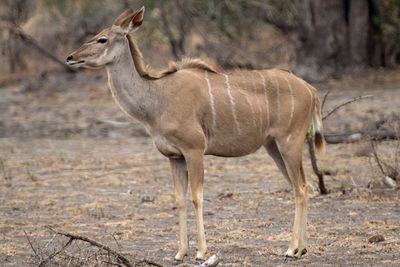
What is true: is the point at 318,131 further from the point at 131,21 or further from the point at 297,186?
the point at 131,21

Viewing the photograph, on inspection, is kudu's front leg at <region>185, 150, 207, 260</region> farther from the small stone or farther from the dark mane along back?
the small stone

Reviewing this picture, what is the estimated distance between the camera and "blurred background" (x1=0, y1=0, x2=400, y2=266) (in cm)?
779

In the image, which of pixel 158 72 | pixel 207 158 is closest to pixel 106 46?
pixel 158 72

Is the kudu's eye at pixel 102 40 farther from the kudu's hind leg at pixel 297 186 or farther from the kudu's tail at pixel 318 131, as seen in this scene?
the kudu's tail at pixel 318 131

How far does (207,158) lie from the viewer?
11906 millimetres

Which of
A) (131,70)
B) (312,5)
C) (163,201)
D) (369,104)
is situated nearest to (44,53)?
(312,5)

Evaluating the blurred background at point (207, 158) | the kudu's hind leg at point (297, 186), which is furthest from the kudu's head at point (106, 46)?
the kudu's hind leg at point (297, 186)

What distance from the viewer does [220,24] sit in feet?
62.6

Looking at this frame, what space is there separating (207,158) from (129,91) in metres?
5.01

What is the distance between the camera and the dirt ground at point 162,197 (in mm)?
7328

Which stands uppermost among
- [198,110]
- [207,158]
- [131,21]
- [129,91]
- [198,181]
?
[131,21]

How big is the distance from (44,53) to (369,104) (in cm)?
708

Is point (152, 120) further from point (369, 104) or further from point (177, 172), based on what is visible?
point (369, 104)

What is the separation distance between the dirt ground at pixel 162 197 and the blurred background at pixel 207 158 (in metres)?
0.02
